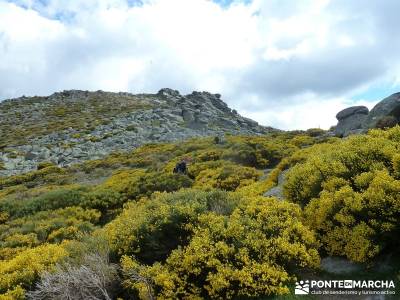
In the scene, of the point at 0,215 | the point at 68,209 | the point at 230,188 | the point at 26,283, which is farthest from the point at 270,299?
the point at 0,215

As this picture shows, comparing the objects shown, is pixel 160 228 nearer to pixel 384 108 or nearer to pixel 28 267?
pixel 28 267

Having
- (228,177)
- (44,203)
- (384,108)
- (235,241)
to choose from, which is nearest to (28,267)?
(235,241)

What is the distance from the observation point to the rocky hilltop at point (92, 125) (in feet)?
137

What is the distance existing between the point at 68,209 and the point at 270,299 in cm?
1141

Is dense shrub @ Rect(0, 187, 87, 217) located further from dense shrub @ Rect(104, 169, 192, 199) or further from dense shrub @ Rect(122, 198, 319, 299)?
dense shrub @ Rect(122, 198, 319, 299)

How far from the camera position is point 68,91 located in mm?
87875

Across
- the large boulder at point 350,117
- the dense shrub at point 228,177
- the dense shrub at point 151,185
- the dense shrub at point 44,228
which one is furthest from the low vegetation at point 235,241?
the large boulder at point 350,117

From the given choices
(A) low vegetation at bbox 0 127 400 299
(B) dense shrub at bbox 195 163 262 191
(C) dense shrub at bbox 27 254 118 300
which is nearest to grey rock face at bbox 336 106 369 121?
(B) dense shrub at bbox 195 163 262 191

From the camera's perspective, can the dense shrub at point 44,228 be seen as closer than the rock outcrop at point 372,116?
Yes

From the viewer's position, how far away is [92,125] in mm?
53719

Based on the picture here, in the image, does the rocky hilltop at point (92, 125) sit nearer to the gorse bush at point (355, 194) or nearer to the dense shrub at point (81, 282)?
the dense shrub at point (81, 282)

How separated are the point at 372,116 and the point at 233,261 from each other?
52.5 ft

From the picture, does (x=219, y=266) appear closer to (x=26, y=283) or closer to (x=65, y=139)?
(x=26, y=283)

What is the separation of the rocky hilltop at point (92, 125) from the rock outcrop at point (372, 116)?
20.9 m
